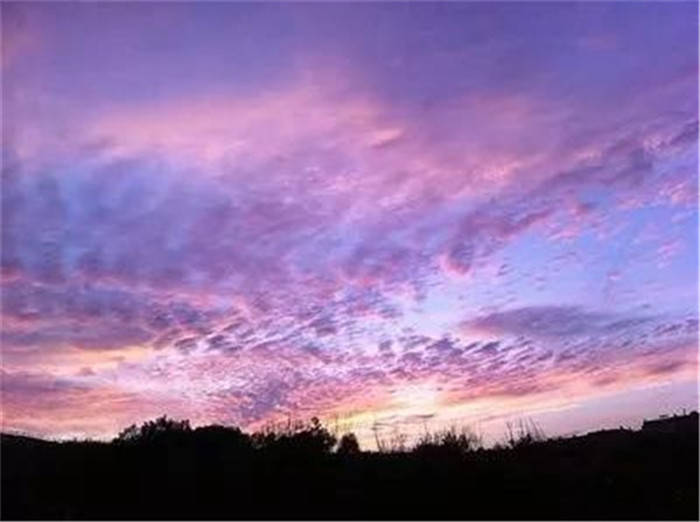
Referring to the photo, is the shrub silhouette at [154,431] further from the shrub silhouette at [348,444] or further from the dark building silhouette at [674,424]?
the dark building silhouette at [674,424]

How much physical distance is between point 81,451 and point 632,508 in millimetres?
8366

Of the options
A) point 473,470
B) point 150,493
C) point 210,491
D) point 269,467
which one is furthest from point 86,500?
point 473,470

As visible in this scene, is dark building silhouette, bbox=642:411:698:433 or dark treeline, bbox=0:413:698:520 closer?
dark treeline, bbox=0:413:698:520

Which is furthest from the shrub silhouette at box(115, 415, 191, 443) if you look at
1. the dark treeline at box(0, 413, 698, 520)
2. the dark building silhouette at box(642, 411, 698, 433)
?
the dark building silhouette at box(642, 411, 698, 433)

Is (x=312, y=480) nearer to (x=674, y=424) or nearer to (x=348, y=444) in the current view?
(x=348, y=444)

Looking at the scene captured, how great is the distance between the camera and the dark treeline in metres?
10.8

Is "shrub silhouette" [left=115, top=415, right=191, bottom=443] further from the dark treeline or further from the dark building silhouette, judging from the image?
the dark building silhouette

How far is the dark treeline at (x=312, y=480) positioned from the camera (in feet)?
35.5

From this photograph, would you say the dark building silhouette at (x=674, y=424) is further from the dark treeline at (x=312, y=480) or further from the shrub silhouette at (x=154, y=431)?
the shrub silhouette at (x=154, y=431)

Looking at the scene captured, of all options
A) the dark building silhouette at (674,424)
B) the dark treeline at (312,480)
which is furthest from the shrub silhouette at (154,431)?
the dark building silhouette at (674,424)

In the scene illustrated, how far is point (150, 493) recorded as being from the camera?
11062mm

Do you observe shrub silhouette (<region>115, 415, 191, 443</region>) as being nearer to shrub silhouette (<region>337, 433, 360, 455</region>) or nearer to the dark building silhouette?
shrub silhouette (<region>337, 433, 360, 455</region>)

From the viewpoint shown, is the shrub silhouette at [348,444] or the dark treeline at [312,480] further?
the shrub silhouette at [348,444]

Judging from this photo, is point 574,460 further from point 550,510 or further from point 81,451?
point 81,451
